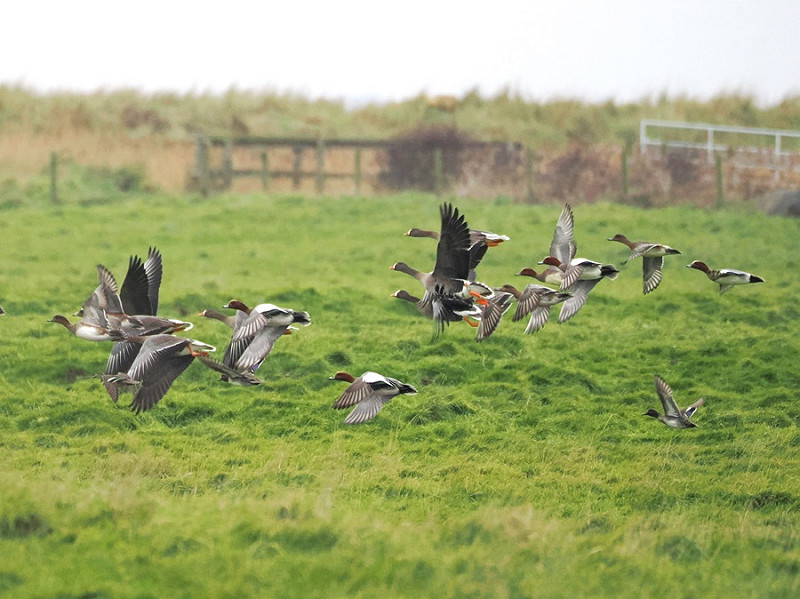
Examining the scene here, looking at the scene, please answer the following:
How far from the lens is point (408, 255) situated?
28531 millimetres

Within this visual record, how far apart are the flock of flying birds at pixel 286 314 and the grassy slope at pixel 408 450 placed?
3.49ft

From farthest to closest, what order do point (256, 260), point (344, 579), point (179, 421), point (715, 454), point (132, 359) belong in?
1. point (256, 260)
2. point (179, 421)
3. point (715, 454)
4. point (132, 359)
5. point (344, 579)

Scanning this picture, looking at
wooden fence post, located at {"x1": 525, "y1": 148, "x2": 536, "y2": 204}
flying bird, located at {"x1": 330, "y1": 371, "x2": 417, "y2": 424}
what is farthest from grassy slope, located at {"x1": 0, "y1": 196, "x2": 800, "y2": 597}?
wooden fence post, located at {"x1": 525, "y1": 148, "x2": 536, "y2": 204}

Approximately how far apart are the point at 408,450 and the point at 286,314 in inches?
122

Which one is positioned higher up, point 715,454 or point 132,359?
point 132,359

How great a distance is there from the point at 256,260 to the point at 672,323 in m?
10.9

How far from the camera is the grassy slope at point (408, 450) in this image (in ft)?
30.2

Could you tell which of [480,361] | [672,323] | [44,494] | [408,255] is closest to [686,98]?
[408,255]

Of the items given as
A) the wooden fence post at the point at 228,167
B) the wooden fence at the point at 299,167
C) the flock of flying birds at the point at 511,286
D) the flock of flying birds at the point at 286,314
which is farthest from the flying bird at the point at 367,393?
the wooden fence post at the point at 228,167

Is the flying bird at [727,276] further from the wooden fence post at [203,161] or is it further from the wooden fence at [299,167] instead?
the wooden fence post at [203,161]

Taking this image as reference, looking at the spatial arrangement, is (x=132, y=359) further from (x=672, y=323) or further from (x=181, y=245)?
(x=181, y=245)

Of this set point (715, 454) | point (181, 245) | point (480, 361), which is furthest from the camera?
point (181, 245)

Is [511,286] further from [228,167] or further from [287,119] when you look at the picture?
[287,119]

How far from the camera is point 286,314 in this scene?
12438 millimetres
